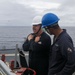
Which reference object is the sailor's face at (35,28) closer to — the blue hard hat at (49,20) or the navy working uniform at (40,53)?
the navy working uniform at (40,53)

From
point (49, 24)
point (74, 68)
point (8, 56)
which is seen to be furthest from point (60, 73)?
point (8, 56)

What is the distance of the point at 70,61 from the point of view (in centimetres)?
412

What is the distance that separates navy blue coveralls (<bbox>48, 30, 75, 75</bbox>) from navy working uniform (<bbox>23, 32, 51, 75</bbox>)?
1.06m

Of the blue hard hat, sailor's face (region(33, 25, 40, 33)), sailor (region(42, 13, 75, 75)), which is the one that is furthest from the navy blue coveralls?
sailor's face (region(33, 25, 40, 33))

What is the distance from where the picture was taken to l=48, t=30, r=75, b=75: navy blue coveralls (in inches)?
163

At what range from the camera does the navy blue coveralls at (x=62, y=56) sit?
4133 millimetres

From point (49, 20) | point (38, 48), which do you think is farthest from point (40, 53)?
point (49, 20)

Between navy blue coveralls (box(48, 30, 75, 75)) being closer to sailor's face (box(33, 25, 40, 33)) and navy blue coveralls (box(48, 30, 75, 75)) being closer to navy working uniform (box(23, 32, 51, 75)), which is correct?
navy working uniform (box(23, 32, 51, 75))

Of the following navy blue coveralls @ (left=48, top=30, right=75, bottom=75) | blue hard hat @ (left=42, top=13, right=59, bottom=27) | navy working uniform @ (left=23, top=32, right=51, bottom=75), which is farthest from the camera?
navy working uniform @ (left=23, top=32, right=51, bottom=75)

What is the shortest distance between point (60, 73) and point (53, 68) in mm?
228

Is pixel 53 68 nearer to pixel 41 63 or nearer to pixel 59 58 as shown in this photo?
pixel 59 58

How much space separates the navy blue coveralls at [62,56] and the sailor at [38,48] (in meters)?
1.06

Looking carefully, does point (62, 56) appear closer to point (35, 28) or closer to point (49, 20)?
point (49, 20)

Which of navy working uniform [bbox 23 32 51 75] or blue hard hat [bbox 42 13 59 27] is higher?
blue hard hat [bbox 42 13 59 27]
